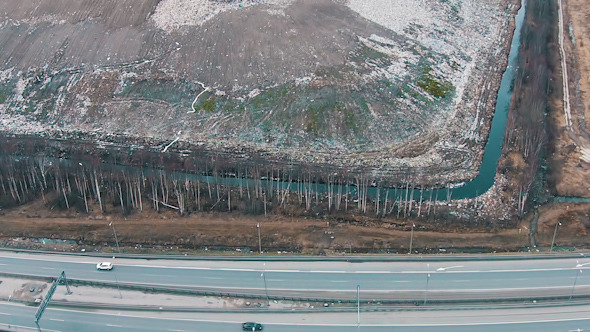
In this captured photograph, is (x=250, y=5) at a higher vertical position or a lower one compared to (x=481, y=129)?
higher

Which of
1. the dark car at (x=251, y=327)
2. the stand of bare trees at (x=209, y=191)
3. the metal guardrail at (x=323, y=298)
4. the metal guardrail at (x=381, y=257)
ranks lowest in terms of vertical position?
the dark car at (x=251, y=327)

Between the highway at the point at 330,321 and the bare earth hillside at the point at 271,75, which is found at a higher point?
the bare earth hillside at the point at 271,75

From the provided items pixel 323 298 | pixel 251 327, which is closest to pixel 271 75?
pixel 323 298

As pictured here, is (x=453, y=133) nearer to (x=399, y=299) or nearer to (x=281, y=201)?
(x=281, y=201)

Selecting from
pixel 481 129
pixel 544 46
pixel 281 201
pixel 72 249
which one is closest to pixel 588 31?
pixel 544 46

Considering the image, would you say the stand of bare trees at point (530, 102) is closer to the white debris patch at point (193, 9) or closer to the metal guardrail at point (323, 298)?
the metal guardrail at point (323, 298)

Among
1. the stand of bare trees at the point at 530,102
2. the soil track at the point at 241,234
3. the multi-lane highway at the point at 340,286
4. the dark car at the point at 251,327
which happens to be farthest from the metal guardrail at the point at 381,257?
the dark car at the point at 251,327

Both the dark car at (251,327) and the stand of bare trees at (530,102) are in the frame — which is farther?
the stand of bare trees at (530,102)
